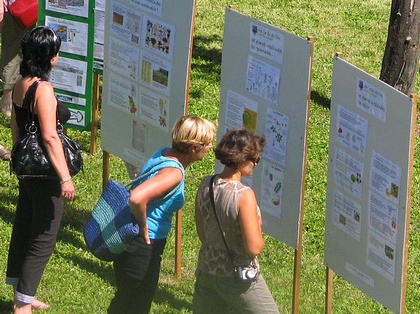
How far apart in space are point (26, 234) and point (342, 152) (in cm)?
207

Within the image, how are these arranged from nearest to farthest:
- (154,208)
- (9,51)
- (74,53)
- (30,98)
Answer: (154,208) → (30,98) → (74,53) → (9,51)

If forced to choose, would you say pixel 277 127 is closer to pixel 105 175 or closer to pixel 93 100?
pixel 105 175

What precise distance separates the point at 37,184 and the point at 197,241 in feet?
6.73

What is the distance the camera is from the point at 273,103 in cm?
580

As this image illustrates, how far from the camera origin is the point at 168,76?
259 inches

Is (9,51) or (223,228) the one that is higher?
(223,228)

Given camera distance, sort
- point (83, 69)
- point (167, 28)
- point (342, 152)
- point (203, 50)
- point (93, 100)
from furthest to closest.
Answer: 1. point (203, 50)
2. point (93, 100)
3. point (83, 69)
4. point (167, 28)
5. point (342, 152)

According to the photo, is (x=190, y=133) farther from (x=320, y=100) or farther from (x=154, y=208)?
(x=320, y=100)

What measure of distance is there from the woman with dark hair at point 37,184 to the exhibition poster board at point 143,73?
2.74 ft

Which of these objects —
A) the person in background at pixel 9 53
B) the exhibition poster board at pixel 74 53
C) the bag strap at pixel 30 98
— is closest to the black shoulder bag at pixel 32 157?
the bag strap at pixel 30 98

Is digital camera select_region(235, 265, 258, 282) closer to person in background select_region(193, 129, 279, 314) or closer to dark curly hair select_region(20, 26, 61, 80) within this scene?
person in background select_region(193, 129, 279, 314)

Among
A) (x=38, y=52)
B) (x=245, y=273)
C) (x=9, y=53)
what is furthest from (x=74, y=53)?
(x=245, y=273)

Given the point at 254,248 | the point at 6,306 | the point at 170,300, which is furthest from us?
the point at 170,300

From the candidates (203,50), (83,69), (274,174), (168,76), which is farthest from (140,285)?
(203,50)
